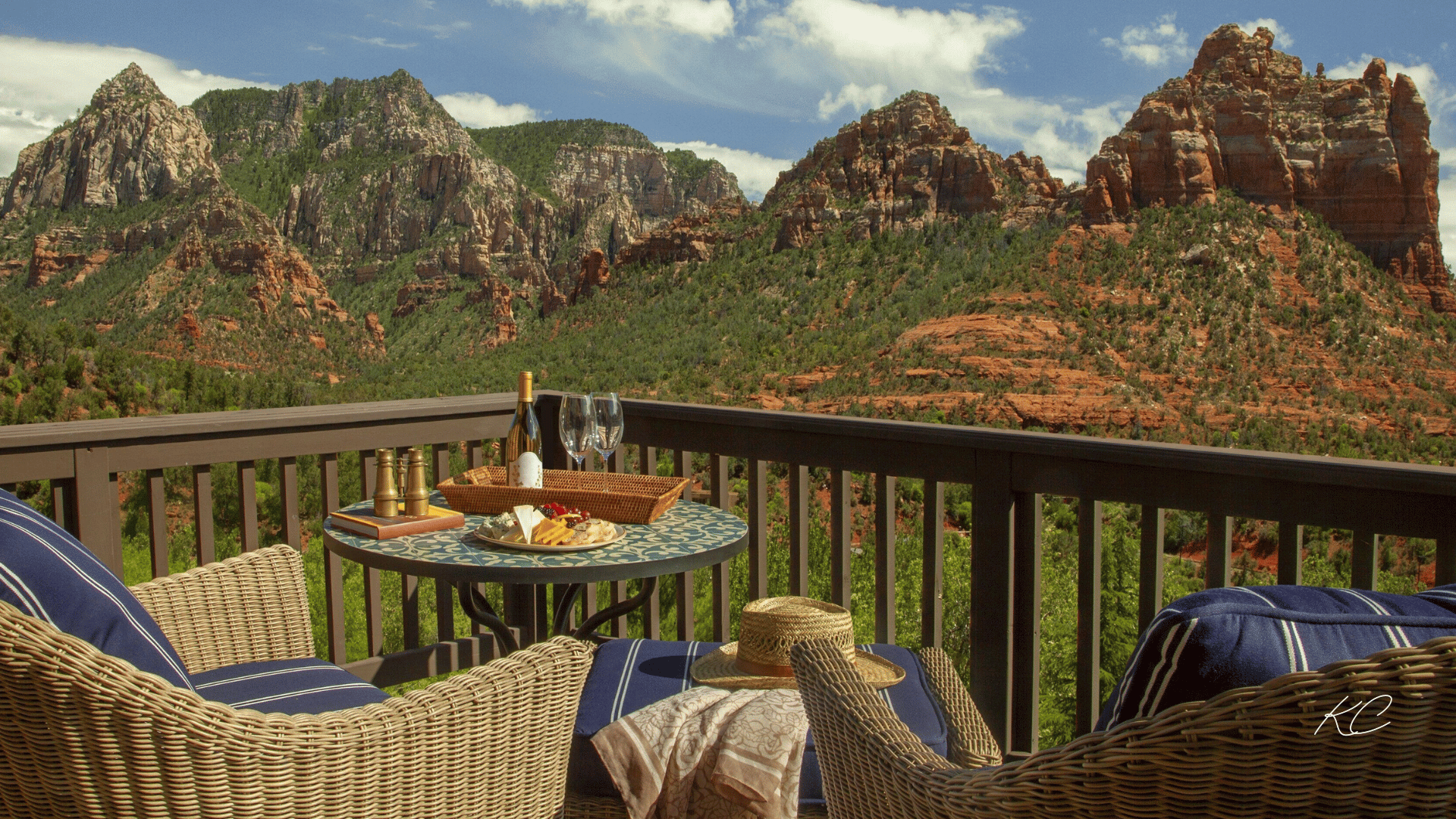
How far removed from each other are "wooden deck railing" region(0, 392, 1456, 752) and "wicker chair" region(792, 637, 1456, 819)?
1102mm

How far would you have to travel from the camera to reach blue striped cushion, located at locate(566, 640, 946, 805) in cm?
145

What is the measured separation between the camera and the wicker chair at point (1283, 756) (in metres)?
0.58

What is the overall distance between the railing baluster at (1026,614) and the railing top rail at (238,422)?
1832 mm

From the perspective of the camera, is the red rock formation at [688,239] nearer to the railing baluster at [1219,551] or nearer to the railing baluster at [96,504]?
the railing baluster at [96,504]

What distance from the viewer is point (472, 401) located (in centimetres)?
308

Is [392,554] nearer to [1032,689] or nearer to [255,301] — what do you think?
[1032,689]

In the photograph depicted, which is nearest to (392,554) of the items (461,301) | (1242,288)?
(1242,288)

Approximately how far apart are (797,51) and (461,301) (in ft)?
81.6

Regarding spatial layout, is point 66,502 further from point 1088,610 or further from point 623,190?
point 623,190

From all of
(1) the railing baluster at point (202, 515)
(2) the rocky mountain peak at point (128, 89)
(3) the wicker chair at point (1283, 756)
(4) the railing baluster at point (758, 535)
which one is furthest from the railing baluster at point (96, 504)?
(2) the rocky mountain peak at point (128, 89)

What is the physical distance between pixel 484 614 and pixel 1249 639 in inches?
69.7

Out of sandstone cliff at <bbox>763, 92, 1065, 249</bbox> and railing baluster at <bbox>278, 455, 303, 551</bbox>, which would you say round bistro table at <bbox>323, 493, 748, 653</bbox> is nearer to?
railing baluster at <bbox>278, 455, 303, 551</bbox>

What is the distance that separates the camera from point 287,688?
1591 mm

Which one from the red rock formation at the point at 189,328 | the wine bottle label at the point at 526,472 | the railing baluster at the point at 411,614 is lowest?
the railing baluster at the point at 411,614
